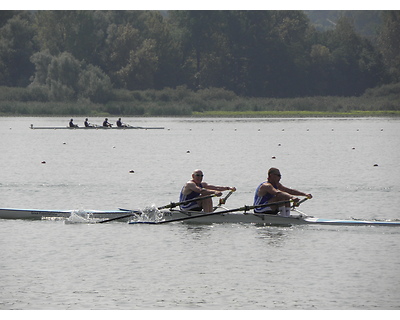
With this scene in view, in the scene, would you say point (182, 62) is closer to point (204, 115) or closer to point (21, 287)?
point (204, 115)

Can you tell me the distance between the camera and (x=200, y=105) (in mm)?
115250

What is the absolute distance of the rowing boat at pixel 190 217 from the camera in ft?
80.0

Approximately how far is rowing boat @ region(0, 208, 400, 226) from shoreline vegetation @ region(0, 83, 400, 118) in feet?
259

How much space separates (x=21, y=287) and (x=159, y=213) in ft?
26.6

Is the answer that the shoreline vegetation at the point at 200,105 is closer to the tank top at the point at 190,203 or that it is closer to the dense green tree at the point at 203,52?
the dense green tree at the point at 203,52

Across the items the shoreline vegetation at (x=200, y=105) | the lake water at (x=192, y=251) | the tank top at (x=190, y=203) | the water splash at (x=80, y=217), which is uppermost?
the shoreline vegetation at (x=200, y=105)

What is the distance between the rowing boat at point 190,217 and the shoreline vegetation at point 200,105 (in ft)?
259

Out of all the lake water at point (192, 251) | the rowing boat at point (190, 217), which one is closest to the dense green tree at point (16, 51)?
the lake water at point (192, 251)

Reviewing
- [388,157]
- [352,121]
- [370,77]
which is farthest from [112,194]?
[370,77]

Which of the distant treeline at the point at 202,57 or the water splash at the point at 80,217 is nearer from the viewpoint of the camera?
the water splash at the point at 80,217

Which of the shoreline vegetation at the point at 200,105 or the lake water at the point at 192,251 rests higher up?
the shoreline vegetation at the point at 200,105

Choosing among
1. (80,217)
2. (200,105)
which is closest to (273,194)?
(80,217)

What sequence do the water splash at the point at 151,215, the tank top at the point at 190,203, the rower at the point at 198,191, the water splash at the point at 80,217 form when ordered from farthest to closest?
the water splash at the point at 80,217 < the water splash at the point at 151,215 < the tank top at the point at 190,203 < the rower at the point at 198,191

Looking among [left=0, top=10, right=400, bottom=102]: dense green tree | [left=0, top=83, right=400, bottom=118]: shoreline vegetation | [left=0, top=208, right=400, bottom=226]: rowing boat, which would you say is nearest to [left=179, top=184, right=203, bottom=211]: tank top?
[left=0, top=208, right=400, bottom=226]: rowing boat
